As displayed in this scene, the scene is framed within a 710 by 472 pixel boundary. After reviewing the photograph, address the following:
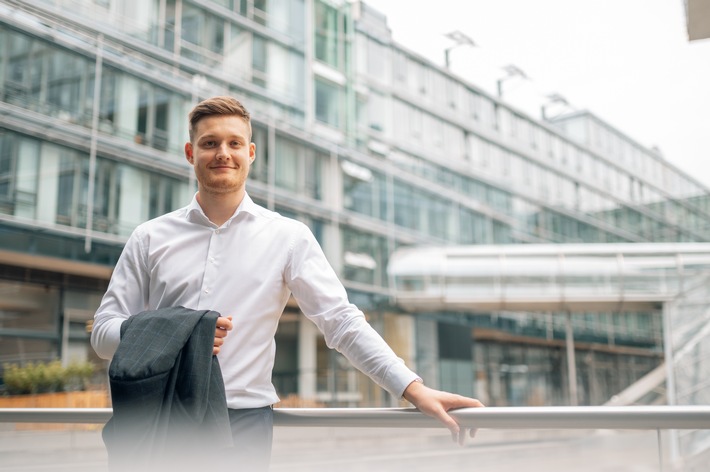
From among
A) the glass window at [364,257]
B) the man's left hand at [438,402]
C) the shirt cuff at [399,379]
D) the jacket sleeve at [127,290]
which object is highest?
the glass window at [364,257]

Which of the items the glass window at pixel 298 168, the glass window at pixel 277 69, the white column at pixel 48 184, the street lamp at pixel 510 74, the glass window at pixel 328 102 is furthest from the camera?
the street lamp at pixel 510 74

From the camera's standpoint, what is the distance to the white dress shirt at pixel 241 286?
202 cm

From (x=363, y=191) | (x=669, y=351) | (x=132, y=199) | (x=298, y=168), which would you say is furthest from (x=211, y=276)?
(x=363, y=191)

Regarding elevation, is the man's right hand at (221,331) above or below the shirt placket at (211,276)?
below

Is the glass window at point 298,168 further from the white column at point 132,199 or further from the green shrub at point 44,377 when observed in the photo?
the green shrub at point 44,377

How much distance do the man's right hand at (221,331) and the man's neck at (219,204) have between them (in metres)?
0.36

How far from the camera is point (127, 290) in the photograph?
213cm

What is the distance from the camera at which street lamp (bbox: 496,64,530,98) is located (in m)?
38.7

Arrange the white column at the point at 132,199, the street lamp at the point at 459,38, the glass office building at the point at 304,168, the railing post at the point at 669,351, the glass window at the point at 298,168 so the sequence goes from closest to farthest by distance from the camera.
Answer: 1. the glass office building at the point at 304,168
2. the white column at the point at 132,199
3. the railing post at the point at 669,351
4. the glass window at the point at 298,168
5. the street lamp at the point at 459,38

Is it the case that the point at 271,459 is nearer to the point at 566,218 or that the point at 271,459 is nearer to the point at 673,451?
the point at 673,451

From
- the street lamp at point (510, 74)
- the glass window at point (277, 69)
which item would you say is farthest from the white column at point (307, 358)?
the street lamp at point (510, 74)

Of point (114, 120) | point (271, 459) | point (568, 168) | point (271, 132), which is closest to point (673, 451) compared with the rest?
point (271, 459)

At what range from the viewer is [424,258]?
80.3 ft

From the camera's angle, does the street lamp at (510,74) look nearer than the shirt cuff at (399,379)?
No
